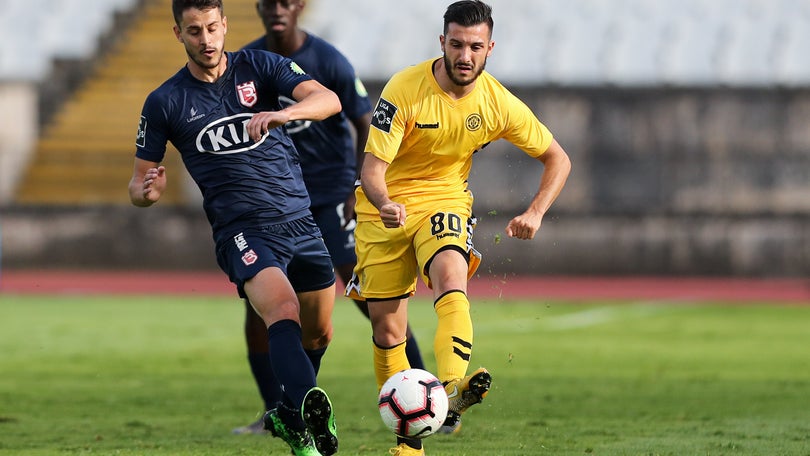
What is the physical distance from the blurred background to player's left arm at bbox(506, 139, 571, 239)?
13916 millimetres

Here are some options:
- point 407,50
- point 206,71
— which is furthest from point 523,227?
point 407,50

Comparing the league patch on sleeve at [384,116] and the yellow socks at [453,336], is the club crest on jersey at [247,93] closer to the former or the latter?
the league patch on sleeve at [384,116]

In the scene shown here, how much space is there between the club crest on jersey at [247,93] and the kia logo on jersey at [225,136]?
0.25 feet

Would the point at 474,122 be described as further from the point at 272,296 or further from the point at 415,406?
the point at 415,406

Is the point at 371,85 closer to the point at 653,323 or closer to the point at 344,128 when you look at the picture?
the point at 653,323

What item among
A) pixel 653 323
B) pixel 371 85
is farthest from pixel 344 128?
pixel 371 85

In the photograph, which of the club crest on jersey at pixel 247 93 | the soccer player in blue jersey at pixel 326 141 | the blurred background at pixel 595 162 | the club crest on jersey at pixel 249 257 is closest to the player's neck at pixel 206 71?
the club crest on jersey at pixel 247 93

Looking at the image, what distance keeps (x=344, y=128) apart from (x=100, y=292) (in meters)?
13.7

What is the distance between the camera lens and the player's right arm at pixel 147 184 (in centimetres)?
602

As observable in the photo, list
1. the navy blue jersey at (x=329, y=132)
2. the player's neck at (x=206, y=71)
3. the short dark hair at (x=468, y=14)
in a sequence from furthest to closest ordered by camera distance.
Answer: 1. the navy blue jersey at (x=329, y=132)
2. the player's neck at (x=206, y=71)
3. the short dark hair at (x=468, y=14)

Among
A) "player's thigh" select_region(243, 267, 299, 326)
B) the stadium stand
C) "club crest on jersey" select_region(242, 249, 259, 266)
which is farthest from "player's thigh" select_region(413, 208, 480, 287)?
the stadium stand

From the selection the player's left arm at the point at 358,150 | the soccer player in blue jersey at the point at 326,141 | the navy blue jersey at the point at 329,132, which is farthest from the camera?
the player's left arm at the point at 358,150

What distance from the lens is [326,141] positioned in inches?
320

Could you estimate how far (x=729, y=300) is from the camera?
64.7 feet
